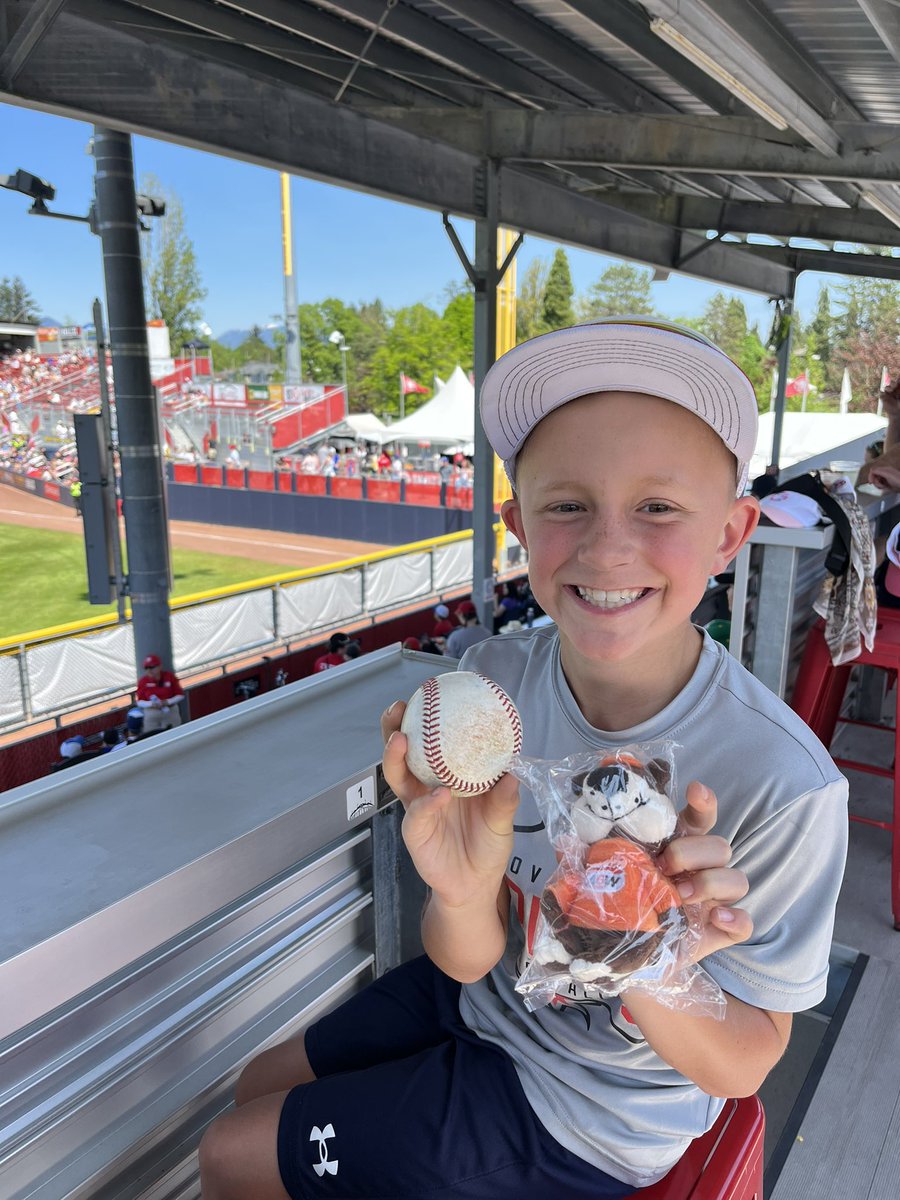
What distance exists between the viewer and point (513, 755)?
1152mm

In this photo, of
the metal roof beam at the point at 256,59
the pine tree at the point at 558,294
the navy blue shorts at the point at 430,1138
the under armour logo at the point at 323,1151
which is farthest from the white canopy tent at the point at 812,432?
the pine tree at the point at 558,294

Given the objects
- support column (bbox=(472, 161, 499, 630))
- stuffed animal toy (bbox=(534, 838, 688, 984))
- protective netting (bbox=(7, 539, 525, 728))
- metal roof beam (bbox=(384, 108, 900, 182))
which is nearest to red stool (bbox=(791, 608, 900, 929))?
stuffed animal toy (bbox=(534, 838, 688, 984))

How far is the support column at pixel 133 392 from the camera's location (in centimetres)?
757

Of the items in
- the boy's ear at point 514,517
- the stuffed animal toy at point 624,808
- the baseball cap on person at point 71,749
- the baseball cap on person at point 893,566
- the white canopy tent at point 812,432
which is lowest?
the baseball cap on person at point 71,749

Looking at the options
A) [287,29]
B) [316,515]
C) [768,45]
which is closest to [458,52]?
[287,29]

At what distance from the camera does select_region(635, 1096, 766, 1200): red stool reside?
4.38 feet

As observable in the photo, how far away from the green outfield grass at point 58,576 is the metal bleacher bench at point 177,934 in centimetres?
1958

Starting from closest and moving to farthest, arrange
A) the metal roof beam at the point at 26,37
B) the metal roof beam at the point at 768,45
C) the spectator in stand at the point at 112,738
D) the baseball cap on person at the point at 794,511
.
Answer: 1. the baseball cap on person at the point at 794,511
2. the metal roof beam at the point at 768,45
3. the metal roof beam at the point at 26,37
4. the spectator in stand at the point at 112,738

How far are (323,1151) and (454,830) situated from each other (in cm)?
55

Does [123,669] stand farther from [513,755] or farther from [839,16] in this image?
[513,755]

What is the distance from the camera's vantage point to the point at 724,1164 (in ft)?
4.58

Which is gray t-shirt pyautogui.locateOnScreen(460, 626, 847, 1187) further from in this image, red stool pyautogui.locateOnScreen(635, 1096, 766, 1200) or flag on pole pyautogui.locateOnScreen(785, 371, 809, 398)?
flag on pole pyautogui.locateOnScreen(785, 371, 809, 398)

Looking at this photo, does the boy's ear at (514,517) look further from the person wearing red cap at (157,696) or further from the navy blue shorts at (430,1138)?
the person wearing red cap at (157,696)

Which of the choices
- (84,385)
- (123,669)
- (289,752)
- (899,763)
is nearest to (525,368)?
(289,752)
